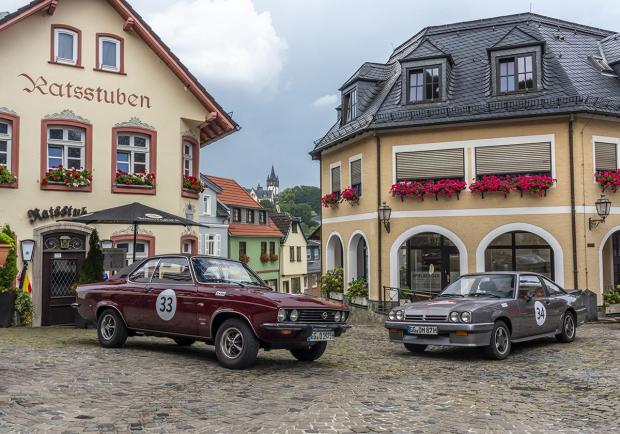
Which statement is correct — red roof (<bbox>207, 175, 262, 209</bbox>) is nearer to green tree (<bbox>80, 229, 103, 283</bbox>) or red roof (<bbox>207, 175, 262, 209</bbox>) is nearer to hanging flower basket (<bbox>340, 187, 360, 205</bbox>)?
hanging flower basket (<bbox>340, 187, 360, 205</bbox>)

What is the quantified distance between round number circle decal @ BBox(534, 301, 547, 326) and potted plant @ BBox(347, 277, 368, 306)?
10.4 meters

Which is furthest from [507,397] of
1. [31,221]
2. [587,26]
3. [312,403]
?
[587,26]

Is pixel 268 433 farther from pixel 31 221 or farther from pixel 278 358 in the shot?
pixel 31 221

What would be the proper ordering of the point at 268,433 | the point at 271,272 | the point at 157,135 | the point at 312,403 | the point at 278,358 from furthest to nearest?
the point at 271,272 → the point at 157,135 → the point at 278,358 → the point at 312,403 → the point at 268,433

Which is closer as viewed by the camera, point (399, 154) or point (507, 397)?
point (507, 397)

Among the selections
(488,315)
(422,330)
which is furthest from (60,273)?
(488,315)

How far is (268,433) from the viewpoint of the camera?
5777mm

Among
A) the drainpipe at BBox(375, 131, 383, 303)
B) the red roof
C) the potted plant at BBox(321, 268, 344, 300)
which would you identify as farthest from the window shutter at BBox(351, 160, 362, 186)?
the red roof

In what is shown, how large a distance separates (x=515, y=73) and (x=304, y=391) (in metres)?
16.3

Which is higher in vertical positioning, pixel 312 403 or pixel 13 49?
pixel 13 49

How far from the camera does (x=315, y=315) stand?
9.20 meters

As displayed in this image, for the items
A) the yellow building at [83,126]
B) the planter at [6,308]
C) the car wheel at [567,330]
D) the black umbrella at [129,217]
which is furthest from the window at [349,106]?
the planter at [6,308]

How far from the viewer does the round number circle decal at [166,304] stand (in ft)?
32.6

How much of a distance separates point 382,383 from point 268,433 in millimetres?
2915
